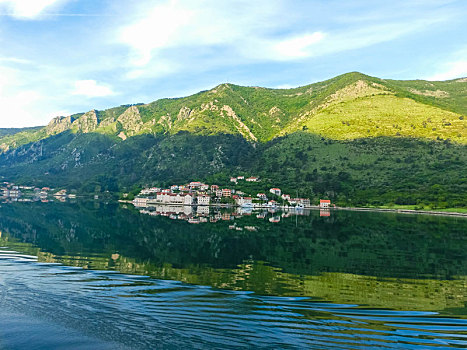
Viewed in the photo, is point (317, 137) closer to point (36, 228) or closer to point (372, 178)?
point (372, 178)

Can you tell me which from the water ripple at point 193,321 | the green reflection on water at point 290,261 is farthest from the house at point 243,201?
the water ripple at point 193,321

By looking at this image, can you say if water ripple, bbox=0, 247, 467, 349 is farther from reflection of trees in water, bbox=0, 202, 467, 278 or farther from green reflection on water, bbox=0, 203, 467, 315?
reflection of trees in water, bbox=0, 202, 467, 278

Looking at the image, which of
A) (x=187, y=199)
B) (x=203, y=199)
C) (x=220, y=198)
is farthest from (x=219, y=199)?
(x=187, y=199)

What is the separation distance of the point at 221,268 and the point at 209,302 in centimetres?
848

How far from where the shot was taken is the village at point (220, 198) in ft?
466

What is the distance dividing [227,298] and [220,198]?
135001 mm

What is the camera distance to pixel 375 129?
189500mm

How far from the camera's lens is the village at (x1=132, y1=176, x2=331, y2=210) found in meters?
142

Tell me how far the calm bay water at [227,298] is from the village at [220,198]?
109 m

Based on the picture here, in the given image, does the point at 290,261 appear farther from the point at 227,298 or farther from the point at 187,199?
the point at 187,199

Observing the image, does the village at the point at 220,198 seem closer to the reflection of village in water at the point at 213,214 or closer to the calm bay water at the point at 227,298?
the reflection of village in water at the point at 213,214

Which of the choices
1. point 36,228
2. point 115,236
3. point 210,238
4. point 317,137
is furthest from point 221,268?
point 317,137

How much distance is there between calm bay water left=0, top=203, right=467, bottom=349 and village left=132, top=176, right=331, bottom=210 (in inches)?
4290

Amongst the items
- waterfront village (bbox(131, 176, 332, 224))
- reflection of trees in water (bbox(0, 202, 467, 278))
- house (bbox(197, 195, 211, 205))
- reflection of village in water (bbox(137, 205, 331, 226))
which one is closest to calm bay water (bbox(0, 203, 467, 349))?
reflection of trees in water (bbox(0, 202, 467, 278))
